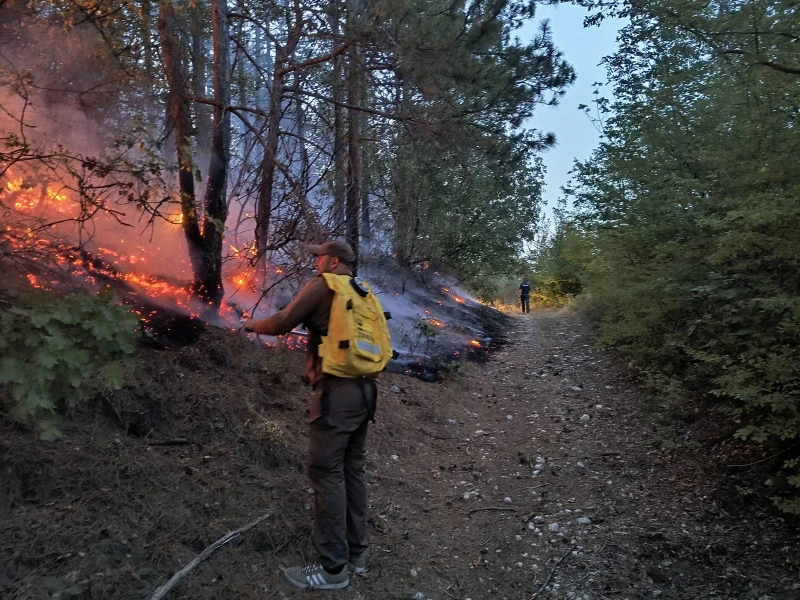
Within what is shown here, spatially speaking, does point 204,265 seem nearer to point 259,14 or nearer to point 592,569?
point 259,14

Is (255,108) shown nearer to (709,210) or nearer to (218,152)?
(218,152)

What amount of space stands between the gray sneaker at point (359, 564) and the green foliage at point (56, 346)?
214 cm

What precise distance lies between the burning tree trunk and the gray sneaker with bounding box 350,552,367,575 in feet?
13.3

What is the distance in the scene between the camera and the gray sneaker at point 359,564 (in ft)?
14.0

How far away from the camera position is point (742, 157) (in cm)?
585

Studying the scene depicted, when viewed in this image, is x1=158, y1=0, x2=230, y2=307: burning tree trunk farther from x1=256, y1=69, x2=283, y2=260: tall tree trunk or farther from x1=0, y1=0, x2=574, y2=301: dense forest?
x1=256, y1=69, x2=283, y2=260: tall tree trunk

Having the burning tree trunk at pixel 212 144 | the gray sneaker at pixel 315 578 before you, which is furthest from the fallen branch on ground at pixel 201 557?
the burning tree trunk at pixel 212 144

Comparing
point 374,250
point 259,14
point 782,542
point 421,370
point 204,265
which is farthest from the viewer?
point 374,250

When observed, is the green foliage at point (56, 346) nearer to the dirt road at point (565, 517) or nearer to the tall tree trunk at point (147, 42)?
the dirt road at point (565, 517)

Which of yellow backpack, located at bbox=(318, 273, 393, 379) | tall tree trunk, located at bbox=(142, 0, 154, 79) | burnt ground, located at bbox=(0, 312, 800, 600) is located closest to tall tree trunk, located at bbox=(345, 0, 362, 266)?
burnt ground, located at bbox=(0, 312, 800, 600)

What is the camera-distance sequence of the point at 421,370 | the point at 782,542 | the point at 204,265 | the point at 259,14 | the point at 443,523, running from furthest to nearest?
the point at 421,370 → the point at 259,14 → the point at 204,265 → the point at 443,523 → the point at 782,542

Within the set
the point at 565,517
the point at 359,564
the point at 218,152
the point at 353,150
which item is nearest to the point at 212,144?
the point at 218,152

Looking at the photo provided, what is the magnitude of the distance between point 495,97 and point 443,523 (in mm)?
5875

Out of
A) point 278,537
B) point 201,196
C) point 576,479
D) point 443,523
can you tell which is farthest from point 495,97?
point 278,537
